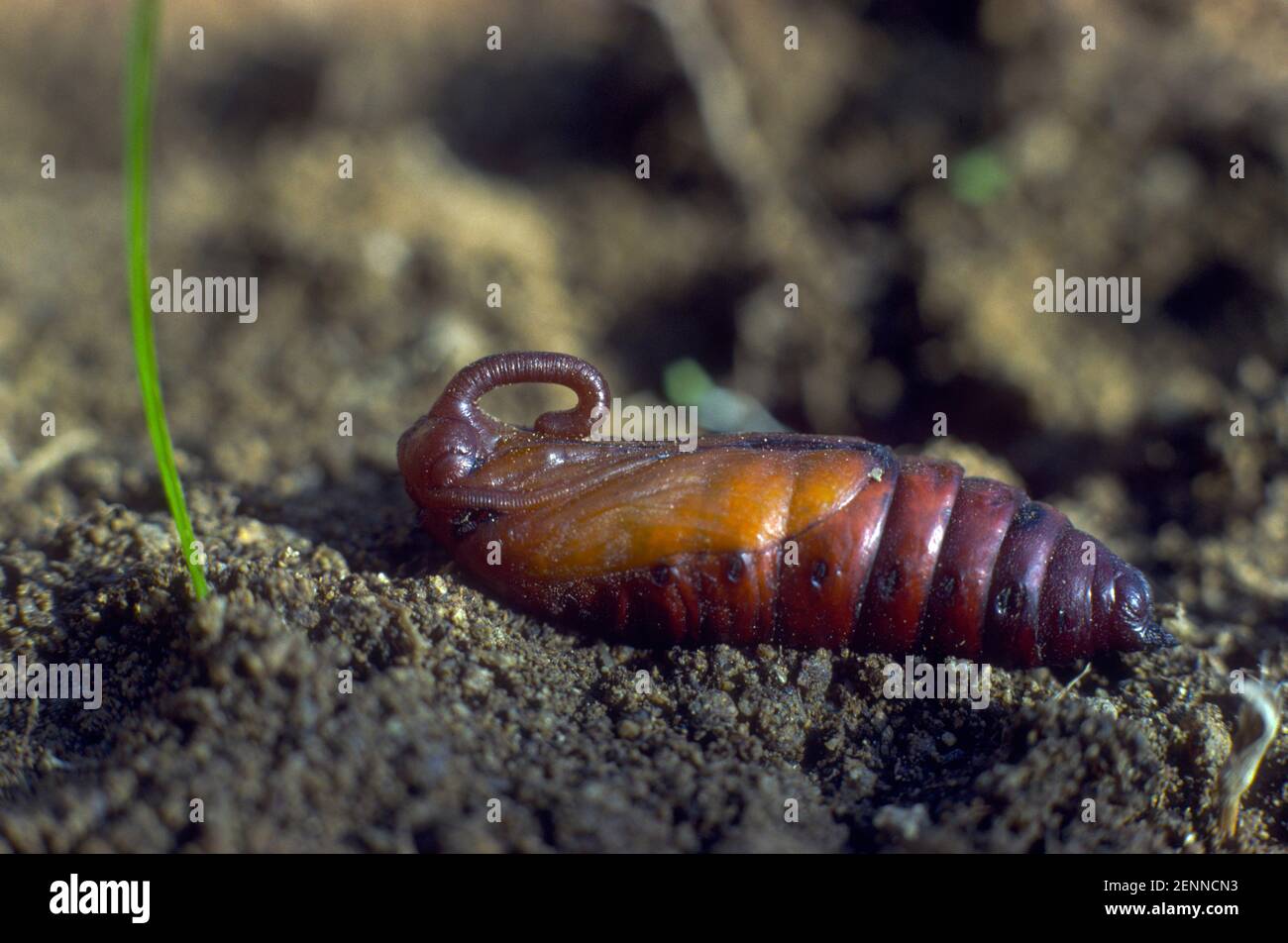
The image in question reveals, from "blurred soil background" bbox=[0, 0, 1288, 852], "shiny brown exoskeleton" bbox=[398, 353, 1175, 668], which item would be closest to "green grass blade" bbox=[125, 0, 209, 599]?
"blurred soil background" bbox=[0, 0, 1288, 852]

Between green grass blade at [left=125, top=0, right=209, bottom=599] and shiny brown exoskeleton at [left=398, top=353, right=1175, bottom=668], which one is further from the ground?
green grass blade at [left=125, top=0, right=209, bottom=599]

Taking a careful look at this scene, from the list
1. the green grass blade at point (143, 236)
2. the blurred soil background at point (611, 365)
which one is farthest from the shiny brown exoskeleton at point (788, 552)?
the green grass blade at point (143, 236)

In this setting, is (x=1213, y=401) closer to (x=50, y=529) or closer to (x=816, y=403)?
(x=816, y=403)

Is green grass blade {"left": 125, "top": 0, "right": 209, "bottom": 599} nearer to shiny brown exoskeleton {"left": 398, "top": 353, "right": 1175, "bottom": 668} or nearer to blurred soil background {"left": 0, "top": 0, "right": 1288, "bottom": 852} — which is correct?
blurred soil background {"left": 0, "top": 0, "right": 1288, "bottom": 852}

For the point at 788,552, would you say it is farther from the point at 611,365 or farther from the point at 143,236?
the point at 611,365

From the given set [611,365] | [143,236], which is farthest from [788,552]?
[611,365]
